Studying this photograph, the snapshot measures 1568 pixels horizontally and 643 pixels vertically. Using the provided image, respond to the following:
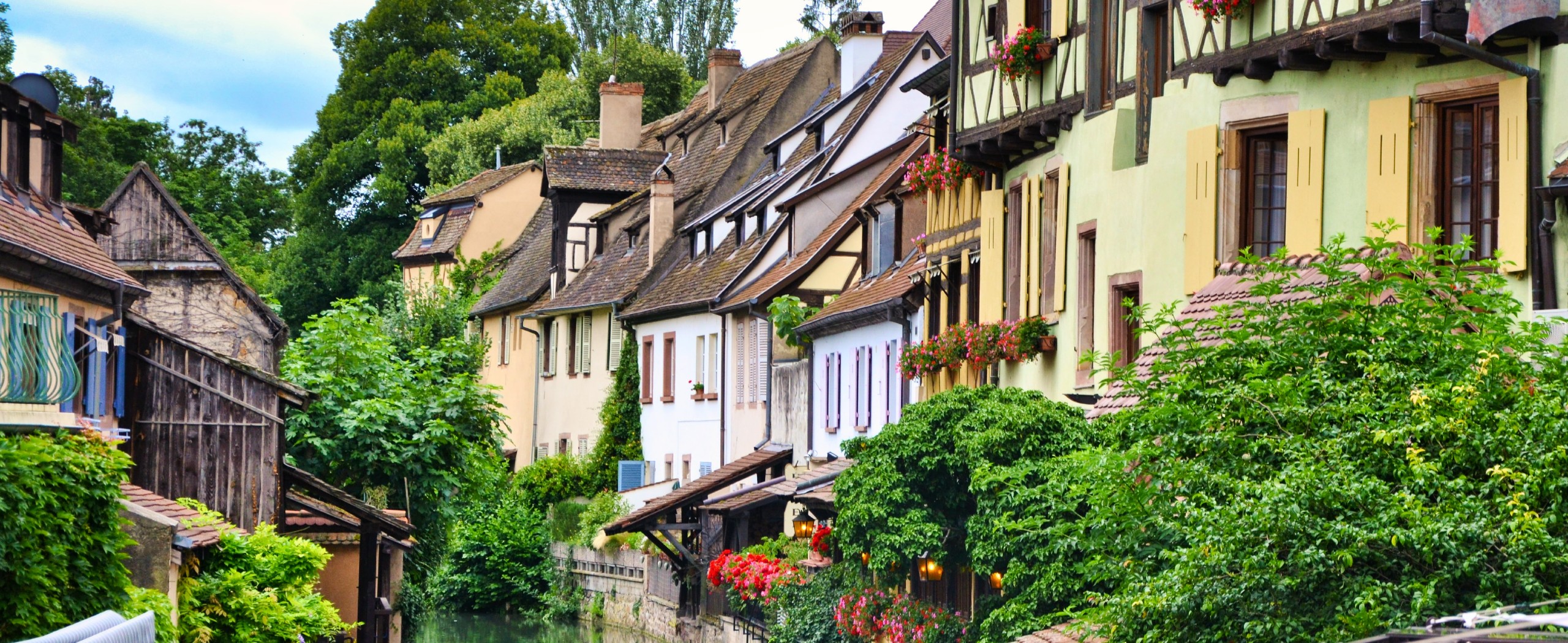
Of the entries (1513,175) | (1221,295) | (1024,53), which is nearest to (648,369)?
(1024,53)

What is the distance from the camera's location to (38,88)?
20.6 m

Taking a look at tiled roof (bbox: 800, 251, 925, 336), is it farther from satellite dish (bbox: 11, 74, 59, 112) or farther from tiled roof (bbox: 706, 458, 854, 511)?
satellite dish (bbox: 11, 74, 59, 112)

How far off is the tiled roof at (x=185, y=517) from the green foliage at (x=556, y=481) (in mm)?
22691

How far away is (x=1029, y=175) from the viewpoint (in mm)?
20406

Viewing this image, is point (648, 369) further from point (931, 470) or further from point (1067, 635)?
point (1067, 635)

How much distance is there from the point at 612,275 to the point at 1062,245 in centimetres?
2432

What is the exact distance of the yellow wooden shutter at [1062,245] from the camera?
19.2m

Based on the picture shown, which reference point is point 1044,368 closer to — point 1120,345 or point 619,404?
point 1120,345

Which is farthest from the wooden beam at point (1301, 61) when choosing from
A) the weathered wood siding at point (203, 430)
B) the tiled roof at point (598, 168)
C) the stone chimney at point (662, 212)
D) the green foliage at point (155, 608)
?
the tiled roof at point (598, 168)

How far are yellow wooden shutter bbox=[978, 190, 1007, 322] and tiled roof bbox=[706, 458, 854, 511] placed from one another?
367cm

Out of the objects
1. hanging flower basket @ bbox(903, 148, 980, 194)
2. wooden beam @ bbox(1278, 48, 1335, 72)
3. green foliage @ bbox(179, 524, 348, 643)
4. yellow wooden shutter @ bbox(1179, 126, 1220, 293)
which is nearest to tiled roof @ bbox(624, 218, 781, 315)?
hanging flower basket @ bbox(903, 148, 980, 194)

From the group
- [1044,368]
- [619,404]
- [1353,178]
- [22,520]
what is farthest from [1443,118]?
[619,404]

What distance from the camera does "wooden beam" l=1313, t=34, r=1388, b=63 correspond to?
46.9ft

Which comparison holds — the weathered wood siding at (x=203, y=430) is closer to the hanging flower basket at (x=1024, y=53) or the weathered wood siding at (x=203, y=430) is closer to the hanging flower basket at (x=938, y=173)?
the hanging flower basket at (x=938, y=173)
